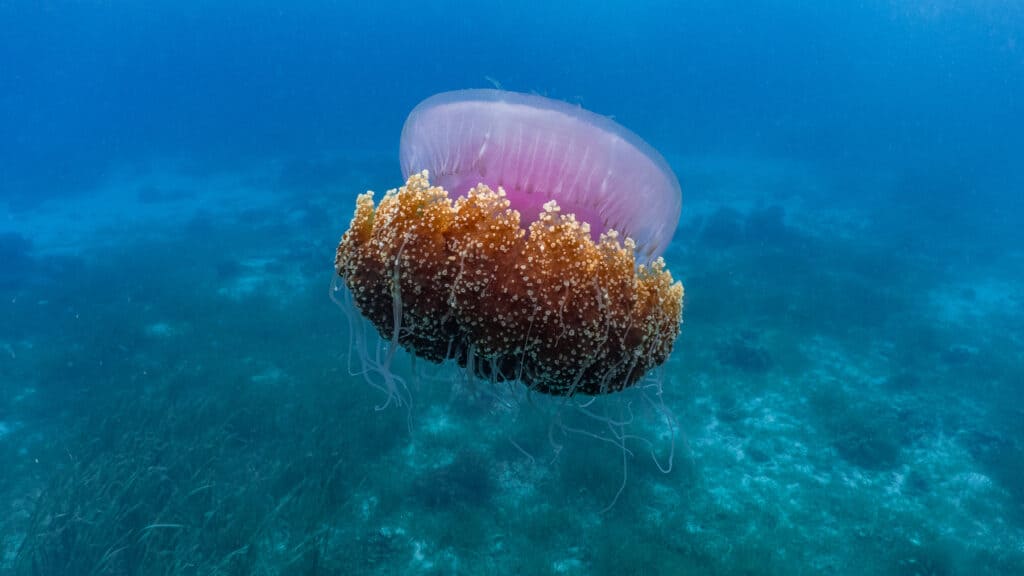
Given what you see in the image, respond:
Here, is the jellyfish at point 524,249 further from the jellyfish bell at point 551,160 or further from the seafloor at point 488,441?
the seafloor at point 488,441

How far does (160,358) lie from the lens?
44.4ft

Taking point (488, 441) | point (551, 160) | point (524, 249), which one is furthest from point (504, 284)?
point (488, 441)

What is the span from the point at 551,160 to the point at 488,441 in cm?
802

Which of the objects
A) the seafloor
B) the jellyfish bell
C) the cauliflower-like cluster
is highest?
the jellyfish bell

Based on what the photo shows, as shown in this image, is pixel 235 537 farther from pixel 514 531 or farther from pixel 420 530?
pixel 514 531

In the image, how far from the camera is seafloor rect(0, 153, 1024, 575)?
7.90m

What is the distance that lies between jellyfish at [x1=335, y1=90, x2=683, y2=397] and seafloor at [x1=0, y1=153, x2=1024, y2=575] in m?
0.66

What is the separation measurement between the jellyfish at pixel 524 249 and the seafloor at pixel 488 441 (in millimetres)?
660

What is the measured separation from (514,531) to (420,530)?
1.35m

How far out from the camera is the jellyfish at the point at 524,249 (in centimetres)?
234

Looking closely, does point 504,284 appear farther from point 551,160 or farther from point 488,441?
point 488,441

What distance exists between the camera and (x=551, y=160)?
2.63 m

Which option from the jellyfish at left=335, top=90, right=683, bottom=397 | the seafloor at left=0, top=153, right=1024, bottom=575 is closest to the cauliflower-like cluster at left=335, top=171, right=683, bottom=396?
the jellyfish at left=335, top=90, right=683, bottom=397

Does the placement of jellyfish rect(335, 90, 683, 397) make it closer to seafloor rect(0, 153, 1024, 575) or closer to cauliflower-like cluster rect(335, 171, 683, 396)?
cauliflower-like cluster rect(335, 171, 683, 396)
